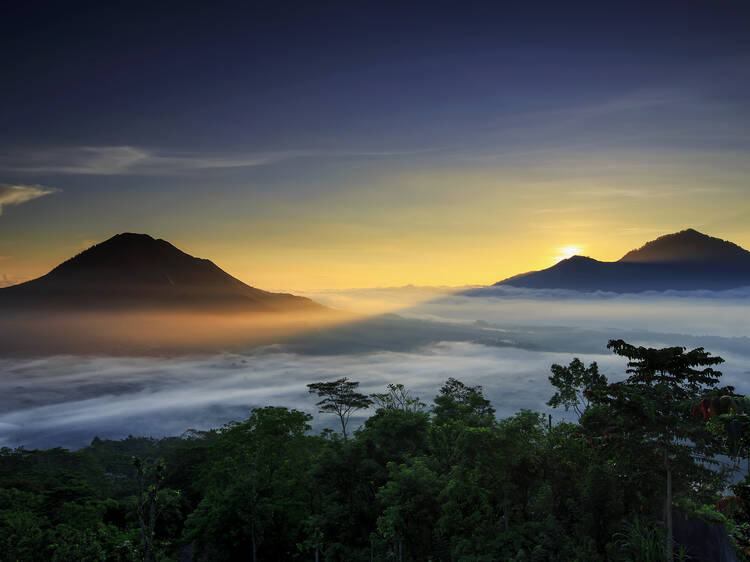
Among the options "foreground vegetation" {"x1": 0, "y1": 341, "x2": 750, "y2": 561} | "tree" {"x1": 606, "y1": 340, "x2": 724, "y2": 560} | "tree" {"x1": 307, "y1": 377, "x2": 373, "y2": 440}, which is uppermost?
"tree" {"x1": 606, "y1": 340, "x2": 724, "y2": 560}

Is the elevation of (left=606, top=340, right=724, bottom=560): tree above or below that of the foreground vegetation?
above

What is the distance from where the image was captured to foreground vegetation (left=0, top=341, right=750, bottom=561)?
59.0 ft

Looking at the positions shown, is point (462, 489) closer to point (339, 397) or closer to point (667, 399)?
point (667, 399)

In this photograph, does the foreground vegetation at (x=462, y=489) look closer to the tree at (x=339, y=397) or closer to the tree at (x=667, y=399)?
the tree at (x=667, y=399)

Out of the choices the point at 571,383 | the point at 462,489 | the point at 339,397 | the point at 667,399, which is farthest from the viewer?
the point at 339,397

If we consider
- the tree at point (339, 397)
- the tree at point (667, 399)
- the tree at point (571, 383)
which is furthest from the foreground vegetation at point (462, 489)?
the tree at point (339, 397)

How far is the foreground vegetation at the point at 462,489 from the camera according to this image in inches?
707

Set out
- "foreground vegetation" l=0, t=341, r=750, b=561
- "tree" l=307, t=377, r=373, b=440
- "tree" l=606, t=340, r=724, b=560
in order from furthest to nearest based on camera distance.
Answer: "tree" l=307, t=377, r=373, b=440, "foreground vegetation" l=0, t=341, r=750, b=561, "tree" l=606, t=340, r=724, b=560

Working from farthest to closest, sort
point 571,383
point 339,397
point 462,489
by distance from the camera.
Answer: point 339,397 < point 571,383 < point 462,489

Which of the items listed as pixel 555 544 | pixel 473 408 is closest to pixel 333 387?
pixel 473 408

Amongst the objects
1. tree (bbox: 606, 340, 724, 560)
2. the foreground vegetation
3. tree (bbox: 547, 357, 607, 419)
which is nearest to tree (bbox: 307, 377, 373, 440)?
the foreground vegetation

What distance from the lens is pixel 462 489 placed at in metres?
20.2

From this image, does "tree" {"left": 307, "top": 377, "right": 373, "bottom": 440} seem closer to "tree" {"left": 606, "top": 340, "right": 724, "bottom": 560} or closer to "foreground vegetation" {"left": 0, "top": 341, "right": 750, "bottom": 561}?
"foreground vegetation" {"left": 0, "top": 341, "right": 750, "bottom": 561}

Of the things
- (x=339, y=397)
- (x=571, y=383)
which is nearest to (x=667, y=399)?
(x=571, y=383)
